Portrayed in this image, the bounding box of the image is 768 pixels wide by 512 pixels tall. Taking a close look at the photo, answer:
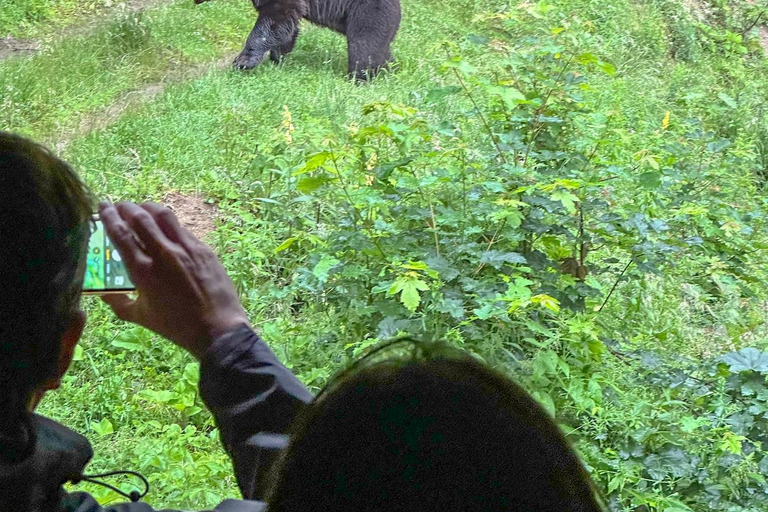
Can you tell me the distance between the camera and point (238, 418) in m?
1.06

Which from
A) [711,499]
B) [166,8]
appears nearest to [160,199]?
[711,499]

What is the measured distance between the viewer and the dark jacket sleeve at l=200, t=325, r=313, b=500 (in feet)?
3.44

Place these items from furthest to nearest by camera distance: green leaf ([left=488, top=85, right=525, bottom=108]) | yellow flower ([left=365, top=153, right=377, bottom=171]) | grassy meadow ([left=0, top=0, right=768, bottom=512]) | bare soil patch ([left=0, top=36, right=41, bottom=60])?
1. bare soil patch ([left=0, top=36, right=41, bottom=60])
2. yellow flower ([left=365, top=153, right=377, bottom=171])
3. green leaf ([left=488, top=85, right=525, bottom=108])
4. grassy meadow ([left=0, top=0, right=768, bottom=512])

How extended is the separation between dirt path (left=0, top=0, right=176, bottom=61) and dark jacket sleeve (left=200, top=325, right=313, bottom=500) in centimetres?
506

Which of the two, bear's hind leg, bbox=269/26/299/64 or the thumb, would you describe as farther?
bear's hind leg, bbox=269/26/299/64

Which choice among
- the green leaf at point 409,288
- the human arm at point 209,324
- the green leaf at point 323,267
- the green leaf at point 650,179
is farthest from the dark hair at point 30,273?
the green leaf at point 650,179

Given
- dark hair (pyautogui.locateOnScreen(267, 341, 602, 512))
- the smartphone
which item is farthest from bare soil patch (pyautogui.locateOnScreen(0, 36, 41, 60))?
dark hair (pyautogui.locateOnScreen(267, 341, 602, 512))

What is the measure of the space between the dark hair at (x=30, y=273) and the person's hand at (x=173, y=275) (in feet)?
0.45

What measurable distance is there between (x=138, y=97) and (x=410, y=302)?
125 inches

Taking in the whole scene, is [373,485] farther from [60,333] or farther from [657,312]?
[657,312]

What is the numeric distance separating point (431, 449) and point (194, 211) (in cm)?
330

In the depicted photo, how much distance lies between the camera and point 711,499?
2.31 metres

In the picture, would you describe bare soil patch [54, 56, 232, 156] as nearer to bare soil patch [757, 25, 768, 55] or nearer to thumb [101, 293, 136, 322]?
thumb [101, 293, 136, 322]

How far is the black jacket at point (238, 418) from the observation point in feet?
3.04
